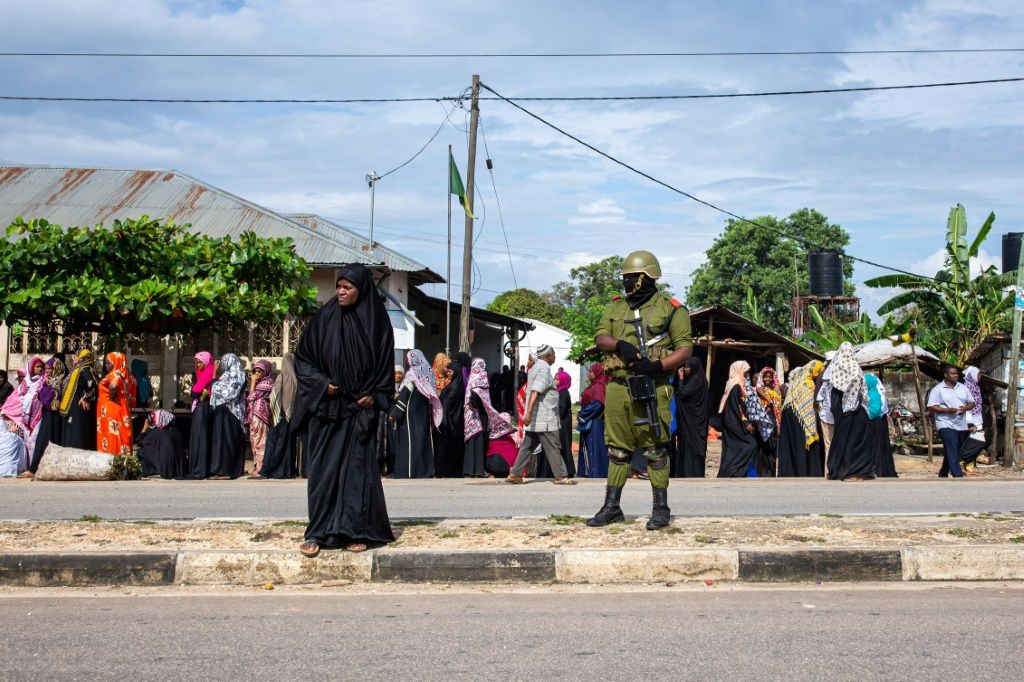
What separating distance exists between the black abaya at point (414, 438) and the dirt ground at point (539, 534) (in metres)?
5.32

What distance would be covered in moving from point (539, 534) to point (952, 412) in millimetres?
8855

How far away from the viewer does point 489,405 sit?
12.9m

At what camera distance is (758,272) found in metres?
52.9

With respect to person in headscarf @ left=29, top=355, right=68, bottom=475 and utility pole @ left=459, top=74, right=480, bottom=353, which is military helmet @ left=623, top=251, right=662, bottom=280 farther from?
utility pole @ left=459, top=74, right=480, bottom=353

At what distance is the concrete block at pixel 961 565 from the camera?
6.30 meters

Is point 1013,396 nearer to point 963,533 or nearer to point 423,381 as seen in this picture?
point 423,381

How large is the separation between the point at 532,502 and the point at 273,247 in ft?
21.3

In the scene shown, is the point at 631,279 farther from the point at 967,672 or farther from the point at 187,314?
the point at 187,314

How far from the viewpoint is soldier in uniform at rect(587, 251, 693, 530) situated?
6.76m

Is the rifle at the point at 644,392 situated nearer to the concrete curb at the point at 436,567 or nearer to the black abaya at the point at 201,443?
the concrete curb at the point at 436,567

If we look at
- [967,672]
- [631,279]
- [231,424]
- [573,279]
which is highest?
[573,279]

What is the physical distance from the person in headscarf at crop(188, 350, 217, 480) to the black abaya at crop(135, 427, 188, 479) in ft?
0.63

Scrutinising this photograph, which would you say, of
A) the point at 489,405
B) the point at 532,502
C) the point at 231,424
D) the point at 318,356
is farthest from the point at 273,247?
the point at 318,356

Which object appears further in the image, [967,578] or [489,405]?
[489,405]
